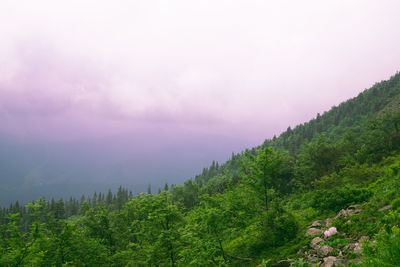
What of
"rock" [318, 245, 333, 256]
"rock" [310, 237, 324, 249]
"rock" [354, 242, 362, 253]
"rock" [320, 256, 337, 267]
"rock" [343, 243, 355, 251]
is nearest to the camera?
"rock" [320, 256, 337, 267]

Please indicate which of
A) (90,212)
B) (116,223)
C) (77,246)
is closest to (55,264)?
(77,246)

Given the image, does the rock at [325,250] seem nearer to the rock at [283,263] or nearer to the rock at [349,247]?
the rock at [349,247]

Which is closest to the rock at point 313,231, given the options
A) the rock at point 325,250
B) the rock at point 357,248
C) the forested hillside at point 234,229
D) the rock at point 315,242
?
the forested hillside at point 234,229

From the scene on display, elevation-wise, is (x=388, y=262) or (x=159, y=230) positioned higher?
(x=388, y=262)

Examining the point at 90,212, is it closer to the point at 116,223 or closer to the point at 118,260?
the point at 116,223

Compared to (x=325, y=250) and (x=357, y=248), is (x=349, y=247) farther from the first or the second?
(x=325, y=250)

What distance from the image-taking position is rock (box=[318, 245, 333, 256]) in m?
9.73

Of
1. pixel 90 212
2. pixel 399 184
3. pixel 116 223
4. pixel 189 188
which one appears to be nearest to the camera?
pixel 399 184

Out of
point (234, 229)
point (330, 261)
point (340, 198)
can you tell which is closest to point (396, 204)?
point (340, 198)

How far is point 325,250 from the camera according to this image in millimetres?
9922

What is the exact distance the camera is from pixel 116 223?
22.6m

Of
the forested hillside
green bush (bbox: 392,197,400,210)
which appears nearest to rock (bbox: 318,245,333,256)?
the forested hillside

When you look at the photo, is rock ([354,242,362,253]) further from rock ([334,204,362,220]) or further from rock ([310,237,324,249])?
rock ([334,204,362,220])

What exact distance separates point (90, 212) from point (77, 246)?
19.4 feet
